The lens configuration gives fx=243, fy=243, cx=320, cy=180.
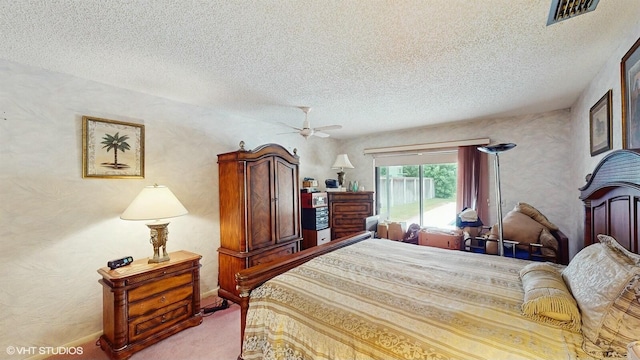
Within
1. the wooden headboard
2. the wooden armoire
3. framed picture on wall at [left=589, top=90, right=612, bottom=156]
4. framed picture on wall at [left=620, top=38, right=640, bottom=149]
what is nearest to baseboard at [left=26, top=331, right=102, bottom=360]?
the wooden armoire

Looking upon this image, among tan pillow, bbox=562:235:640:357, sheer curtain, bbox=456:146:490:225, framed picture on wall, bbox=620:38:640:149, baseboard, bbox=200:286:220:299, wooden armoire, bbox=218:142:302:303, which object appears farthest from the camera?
sheer curtain, bbox=456:146:490:225

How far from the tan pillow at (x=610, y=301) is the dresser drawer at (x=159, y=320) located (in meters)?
2.90

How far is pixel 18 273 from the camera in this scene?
1.94 meters

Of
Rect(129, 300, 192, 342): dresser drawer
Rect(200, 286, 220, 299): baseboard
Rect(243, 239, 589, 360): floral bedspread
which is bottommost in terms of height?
Rect(200, 286, 220, 299): baseboard

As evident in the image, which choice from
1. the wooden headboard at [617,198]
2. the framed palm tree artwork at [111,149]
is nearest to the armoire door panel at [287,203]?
the framed palm tree artwork at [111,149]

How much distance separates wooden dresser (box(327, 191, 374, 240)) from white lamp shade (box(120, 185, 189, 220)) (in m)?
2.72

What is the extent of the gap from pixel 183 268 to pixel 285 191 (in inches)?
60.8

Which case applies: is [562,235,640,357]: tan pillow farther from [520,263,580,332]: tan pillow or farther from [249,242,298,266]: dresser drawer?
[249,242,298,266]: dresser drawer

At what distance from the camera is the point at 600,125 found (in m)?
2.19

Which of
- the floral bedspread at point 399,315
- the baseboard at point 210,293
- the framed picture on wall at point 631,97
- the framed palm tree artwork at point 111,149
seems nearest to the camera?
the floral bedspread at point 399,315

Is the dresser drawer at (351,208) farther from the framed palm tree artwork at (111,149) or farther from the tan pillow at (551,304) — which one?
the tan pillow at (551,304)

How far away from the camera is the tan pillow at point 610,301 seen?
96cm

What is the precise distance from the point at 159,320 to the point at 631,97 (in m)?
4.01

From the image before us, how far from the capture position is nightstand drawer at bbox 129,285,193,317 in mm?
2094
